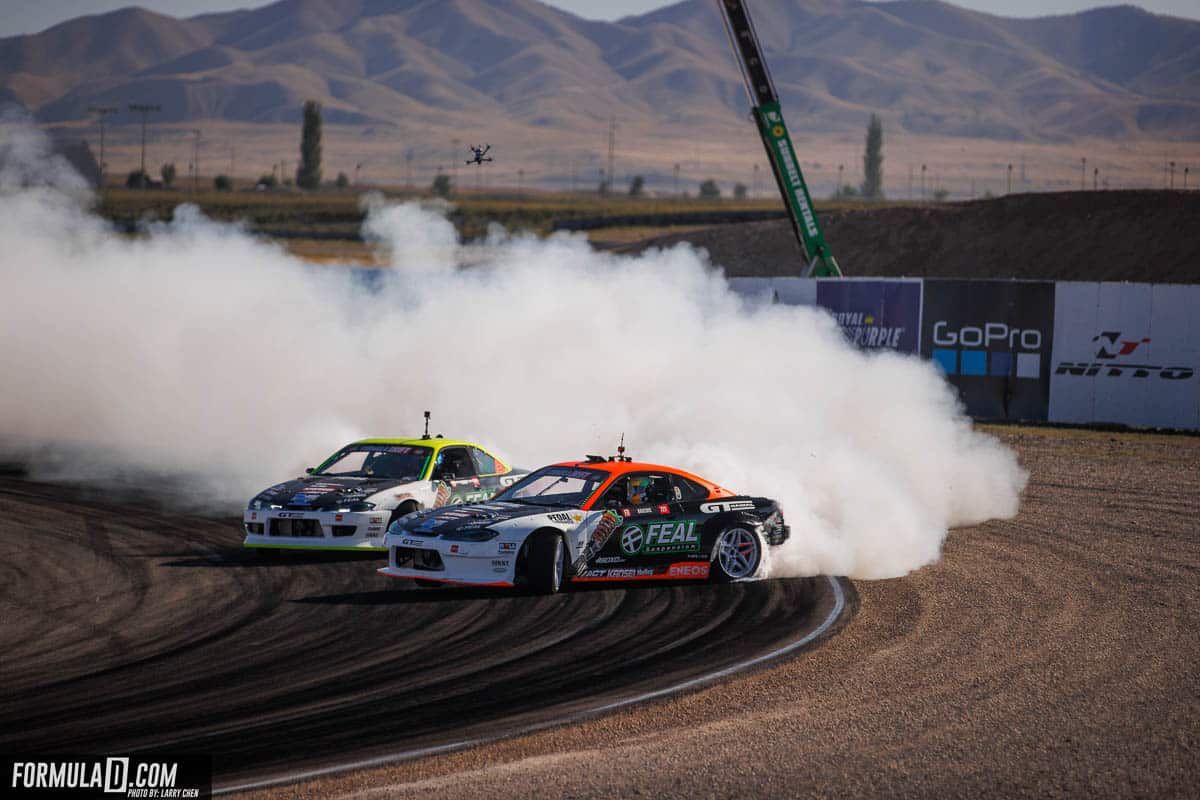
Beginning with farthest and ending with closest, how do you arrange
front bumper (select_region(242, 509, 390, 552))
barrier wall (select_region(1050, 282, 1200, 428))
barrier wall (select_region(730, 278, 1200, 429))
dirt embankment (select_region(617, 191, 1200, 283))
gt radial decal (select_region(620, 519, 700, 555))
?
dirt embankment (select_region(617, 191, 1200, 283)) → barrier wall (select_region(730, 278, 1200, 429)) → barrier wall (select_region(1050, 282, 1200, 428)) → front bumper (select_region(242, 509, 390, 552)) → gt radial decal (select_region(620, 519, 700, 555))

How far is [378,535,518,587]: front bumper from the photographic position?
47.3 feet

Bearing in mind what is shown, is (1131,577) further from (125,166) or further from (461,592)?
(125,166)

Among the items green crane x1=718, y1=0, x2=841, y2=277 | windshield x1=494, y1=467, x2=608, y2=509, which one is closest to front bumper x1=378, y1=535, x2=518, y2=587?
windshield x1=494, y1=467, x2=608, y2=509

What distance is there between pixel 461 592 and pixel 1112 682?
647 centimetres

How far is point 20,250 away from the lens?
1190 inches

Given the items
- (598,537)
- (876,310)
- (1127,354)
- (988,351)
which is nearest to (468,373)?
(598,537)

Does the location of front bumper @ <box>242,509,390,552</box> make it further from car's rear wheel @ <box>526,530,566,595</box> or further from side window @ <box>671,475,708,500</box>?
side window @ <box>671,475,708,500</box>

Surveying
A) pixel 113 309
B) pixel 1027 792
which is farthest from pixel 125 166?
pixel 1027 792

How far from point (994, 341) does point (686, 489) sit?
58.3 ft

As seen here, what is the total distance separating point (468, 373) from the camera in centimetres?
2527

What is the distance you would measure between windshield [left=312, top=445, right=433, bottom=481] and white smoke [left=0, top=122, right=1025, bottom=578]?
325cm

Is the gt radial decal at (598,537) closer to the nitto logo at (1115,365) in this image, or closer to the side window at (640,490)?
the side window at (640,490)

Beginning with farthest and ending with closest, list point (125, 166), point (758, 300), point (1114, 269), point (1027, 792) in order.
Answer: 1. point (125, 166)
2. point (1114, 269)
3. point (758, 300)
4. point (1027, 792)

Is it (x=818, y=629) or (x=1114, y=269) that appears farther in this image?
(x=1114, y=269)
